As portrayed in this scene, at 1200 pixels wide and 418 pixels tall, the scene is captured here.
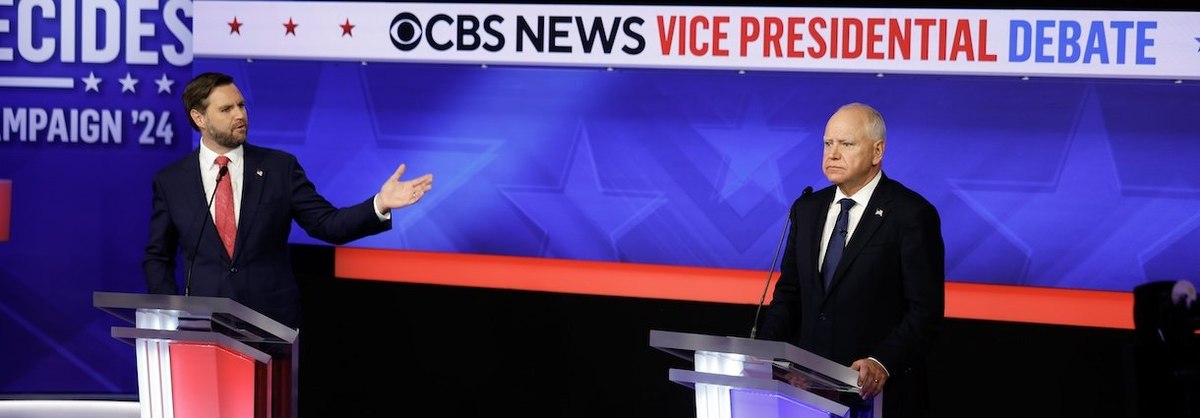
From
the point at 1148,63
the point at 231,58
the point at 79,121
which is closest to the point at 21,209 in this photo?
the point at 79,121

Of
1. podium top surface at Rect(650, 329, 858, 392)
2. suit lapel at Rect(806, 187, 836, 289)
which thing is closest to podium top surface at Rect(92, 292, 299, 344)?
podium top surface at Rect(650, 329, 858, 392)

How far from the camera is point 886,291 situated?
3.30 metres

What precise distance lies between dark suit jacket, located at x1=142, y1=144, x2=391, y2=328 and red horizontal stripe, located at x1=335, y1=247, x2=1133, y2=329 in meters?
1.04

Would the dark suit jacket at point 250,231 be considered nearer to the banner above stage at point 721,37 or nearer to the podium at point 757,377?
the banner above stage at point 721,37

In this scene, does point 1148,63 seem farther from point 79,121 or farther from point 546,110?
point 79,121

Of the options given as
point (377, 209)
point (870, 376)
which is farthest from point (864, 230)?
point (377, 209)

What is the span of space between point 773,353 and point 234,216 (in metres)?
2.02

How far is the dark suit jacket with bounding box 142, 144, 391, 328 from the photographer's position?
13.2 feet

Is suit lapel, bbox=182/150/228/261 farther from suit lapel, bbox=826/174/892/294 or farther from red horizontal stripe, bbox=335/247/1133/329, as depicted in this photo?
suit lapel, bbox=826/174/892/294

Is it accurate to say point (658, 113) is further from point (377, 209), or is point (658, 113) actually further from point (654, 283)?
point (377, 209)

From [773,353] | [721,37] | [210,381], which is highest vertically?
[721,37]

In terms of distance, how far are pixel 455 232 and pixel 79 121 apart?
184 centimetres

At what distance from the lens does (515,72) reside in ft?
16.6

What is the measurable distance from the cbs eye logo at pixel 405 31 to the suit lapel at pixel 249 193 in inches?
42.5
